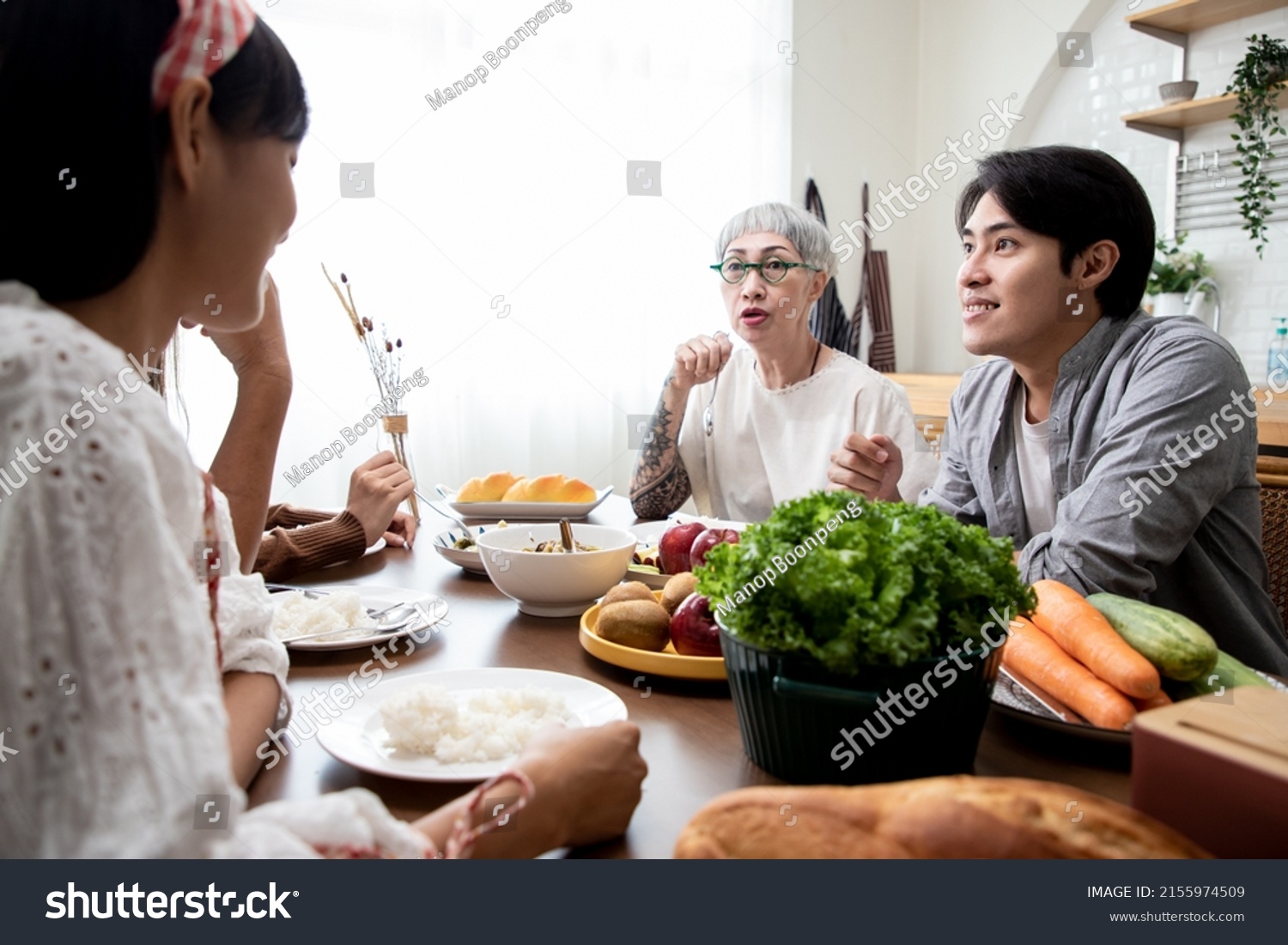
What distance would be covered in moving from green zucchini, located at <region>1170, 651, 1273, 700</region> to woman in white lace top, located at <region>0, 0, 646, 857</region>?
2.00 feet

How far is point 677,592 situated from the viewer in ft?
4.14

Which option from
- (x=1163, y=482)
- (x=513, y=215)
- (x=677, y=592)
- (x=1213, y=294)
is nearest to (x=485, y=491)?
(x=677, y=592)

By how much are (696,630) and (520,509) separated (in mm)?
1004

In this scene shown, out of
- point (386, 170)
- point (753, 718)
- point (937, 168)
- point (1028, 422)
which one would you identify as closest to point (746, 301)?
point (1028, 422)

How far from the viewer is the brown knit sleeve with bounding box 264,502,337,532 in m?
2.27

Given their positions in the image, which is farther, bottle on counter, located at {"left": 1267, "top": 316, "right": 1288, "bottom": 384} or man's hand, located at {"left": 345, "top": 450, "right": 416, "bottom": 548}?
bottle on counter, located at {"left": 1267, "top": 316, "right": 1288, "bottom": 384}

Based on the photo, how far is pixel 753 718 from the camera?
0.87 meters

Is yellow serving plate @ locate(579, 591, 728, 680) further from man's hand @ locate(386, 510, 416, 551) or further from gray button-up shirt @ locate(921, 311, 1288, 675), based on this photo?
man's hand @ locate(386, 510, 416, 551)

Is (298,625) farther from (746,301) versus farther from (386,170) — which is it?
Answer: (386,170)

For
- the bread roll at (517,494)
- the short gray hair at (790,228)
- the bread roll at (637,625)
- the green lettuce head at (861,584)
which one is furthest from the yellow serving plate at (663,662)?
the short gray hair at (790,228)

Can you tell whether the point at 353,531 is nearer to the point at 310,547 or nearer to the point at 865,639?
the point at 310,547

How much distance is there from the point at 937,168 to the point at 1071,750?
17.1 feet

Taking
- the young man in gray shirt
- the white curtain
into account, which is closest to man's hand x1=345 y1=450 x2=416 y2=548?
the young man in gray shirt

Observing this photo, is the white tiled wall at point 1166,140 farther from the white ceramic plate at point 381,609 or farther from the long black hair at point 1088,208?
the white ceramic plate at point 381,609
